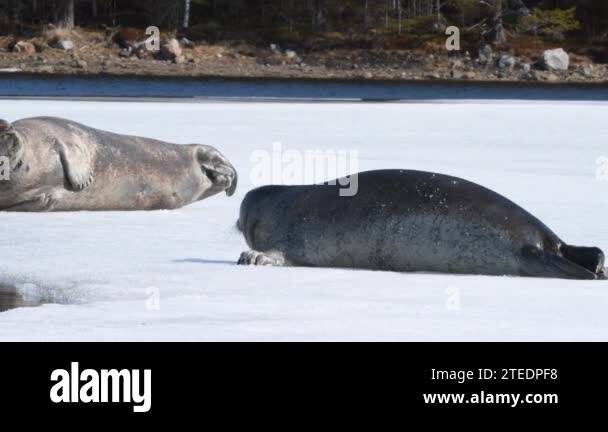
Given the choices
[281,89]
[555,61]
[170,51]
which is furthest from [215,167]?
[170,51]

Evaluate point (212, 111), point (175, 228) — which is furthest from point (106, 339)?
point (212, 111)

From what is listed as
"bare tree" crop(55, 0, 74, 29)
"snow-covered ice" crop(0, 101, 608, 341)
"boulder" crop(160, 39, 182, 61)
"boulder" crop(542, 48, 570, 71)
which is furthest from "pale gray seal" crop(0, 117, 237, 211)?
"bare tree" crop(55, 0, 74, 29)

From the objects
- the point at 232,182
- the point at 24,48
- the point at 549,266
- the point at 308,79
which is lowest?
the point at 308,79

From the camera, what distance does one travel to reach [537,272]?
6.01 m

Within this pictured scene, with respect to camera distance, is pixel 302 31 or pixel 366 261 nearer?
pixel 366 261

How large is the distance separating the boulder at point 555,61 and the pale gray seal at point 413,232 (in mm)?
35907

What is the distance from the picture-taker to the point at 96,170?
8.68 meters

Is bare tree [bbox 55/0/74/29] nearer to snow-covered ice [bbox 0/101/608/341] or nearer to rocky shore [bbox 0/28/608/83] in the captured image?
rocky shore [bbox 0/28/608/83]

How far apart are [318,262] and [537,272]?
3.35 feet

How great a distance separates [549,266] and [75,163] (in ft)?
11.5

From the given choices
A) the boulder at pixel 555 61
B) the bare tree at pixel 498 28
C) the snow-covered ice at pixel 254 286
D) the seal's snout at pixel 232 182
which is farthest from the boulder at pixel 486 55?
the seal's snout at pixel 232 182

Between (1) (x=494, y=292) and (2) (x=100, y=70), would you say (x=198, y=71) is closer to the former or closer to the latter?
(2) (x=100, y=70)

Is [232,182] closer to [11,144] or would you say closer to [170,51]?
[11,144]

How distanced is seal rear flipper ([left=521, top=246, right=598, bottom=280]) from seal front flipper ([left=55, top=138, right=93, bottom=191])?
3.36 m
